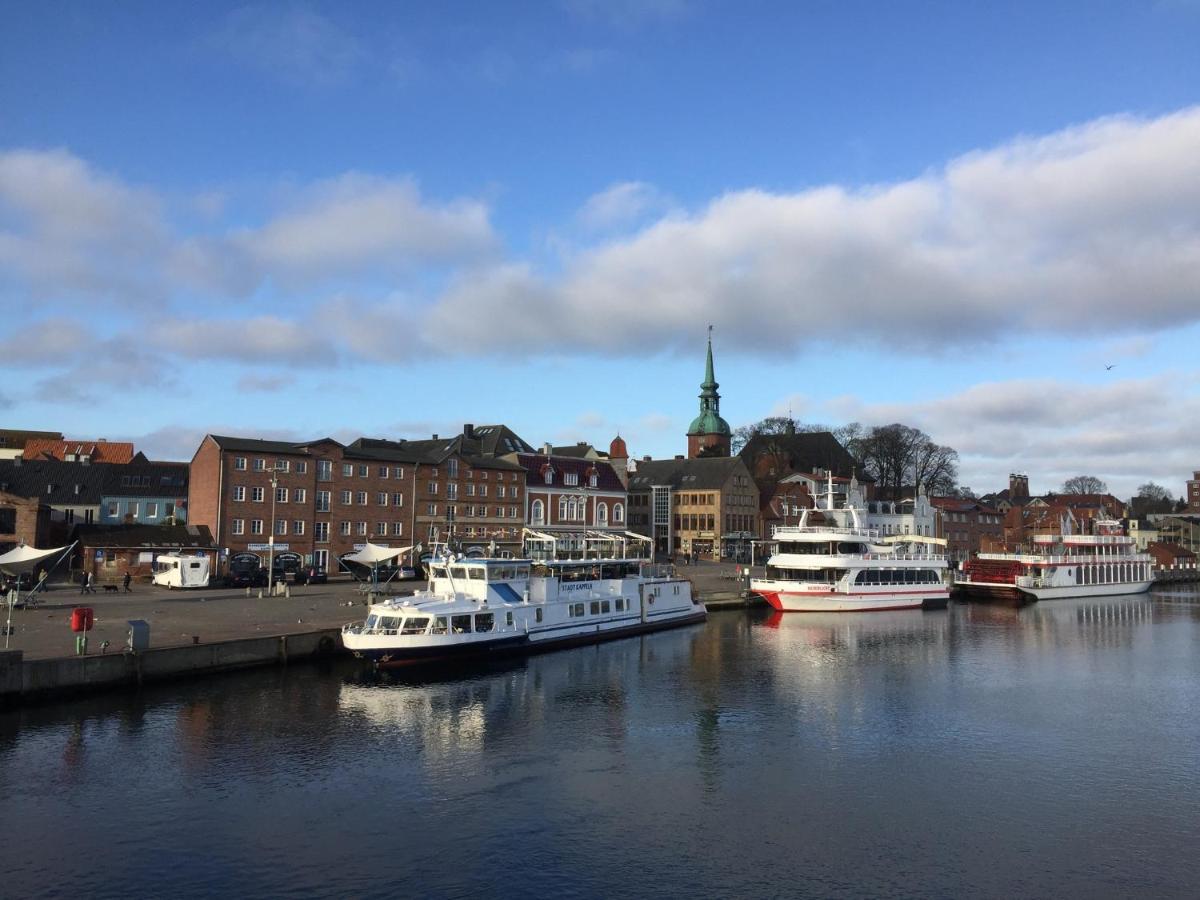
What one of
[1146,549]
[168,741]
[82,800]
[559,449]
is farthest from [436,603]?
[1146,549]

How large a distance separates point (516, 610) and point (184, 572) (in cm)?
2695

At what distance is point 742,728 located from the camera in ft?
Answer: 110

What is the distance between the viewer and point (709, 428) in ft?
449

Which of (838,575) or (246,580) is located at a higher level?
(246,580)

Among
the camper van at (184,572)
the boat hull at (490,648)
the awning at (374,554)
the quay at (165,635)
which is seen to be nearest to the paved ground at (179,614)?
the quay at (165,635)

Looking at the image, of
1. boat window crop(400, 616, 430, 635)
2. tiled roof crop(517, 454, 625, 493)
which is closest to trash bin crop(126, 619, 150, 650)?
boat window crop(400, 616, 430, 635)

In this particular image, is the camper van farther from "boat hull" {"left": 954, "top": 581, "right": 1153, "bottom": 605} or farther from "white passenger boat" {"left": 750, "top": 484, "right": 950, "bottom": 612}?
"boat hull" {"left": 954, "top": 581, "right": 1153, "bottom": 605}

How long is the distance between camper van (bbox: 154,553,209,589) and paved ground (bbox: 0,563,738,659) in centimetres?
81

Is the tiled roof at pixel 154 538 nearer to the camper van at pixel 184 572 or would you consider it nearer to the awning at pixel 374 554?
the camper van at pixel 184 572

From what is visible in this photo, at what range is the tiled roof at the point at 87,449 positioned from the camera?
109m

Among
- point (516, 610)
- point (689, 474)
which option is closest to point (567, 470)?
point (689, 474)

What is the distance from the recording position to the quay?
110ft

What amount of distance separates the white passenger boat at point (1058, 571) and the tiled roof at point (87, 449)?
98.3 meters

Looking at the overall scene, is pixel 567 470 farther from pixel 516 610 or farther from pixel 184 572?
pixel 516 610
